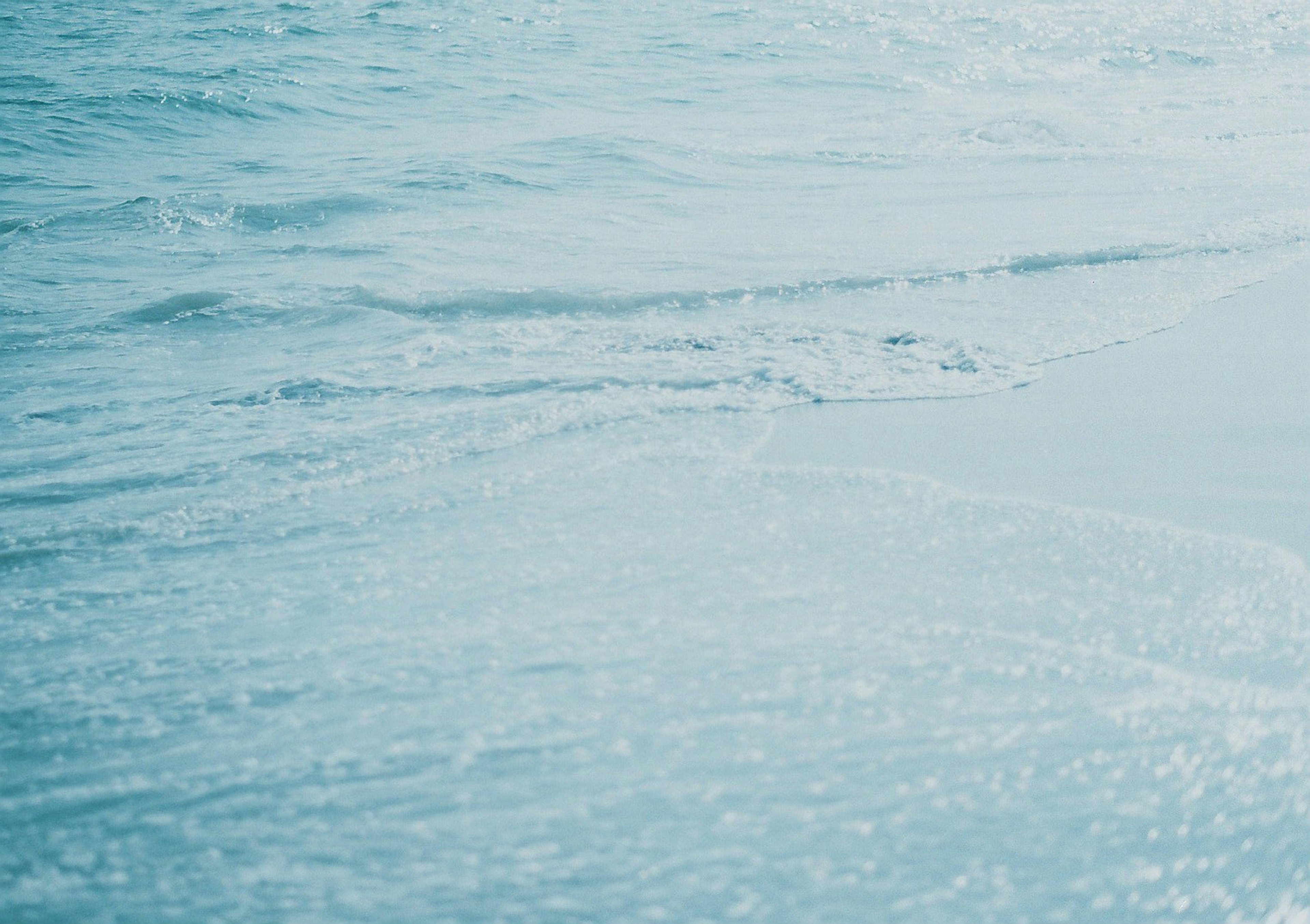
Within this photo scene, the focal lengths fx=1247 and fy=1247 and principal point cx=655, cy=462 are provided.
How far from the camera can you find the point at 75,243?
7.07 metres

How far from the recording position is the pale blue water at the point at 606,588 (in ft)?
6.63

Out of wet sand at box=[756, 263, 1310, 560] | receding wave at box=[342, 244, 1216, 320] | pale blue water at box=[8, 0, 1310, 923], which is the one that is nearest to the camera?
pale blue water at box=[8, 0, 1310, 923]

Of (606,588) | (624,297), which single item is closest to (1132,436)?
(606,588)

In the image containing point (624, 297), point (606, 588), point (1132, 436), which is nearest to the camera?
point (606, 588)

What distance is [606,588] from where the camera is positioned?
2.88 m

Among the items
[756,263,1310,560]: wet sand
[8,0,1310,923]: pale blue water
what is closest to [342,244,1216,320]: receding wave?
→ [8,0,1310,923]: pale blue water

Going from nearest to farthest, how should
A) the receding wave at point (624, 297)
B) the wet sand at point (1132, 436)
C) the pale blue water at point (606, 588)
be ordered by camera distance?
the pale blue water at point (606, 588) → the wet sand at point (1132, 436) → the receding wave at point (624, 297)

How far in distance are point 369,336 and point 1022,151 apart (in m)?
5.66

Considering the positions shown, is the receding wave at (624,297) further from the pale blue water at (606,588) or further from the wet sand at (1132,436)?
the wet sand at (1132,436)

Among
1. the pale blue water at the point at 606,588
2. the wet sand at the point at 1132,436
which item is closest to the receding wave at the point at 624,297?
the pale blue water at the point at 606,588

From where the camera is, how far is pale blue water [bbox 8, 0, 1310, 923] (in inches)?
79.5

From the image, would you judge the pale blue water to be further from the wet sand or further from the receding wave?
the wet sand

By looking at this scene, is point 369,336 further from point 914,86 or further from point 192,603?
point 914,86

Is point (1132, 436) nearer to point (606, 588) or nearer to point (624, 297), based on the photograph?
point (606, 588)
